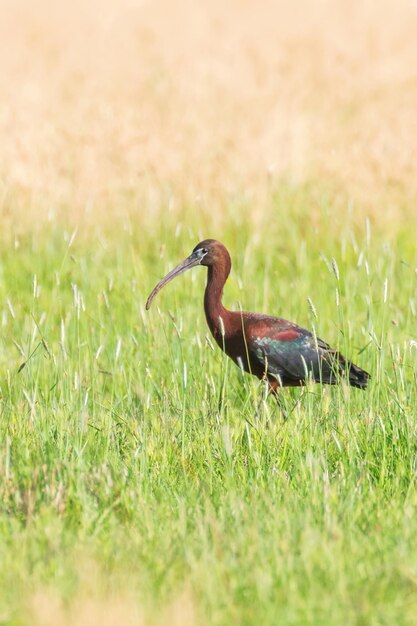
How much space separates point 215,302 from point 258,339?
0.33 m

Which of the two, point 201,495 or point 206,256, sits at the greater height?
point 206,256

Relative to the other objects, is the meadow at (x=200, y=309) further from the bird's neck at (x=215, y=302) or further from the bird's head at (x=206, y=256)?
the bird's head at (x=206, y=256)

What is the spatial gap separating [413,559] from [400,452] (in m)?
1.01

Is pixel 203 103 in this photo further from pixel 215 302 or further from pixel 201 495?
pixel 201 495

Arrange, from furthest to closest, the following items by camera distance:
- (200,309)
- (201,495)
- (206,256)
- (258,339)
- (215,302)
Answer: (200,309) → (206,256) → (215,302) → (258,339) → (201,495)

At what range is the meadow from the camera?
3.62 metres

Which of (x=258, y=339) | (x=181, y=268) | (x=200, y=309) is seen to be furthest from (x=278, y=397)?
(x=200, y=309)

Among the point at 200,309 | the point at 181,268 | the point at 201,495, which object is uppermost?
the point at 181,268

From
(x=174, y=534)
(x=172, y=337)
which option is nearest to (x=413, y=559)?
(x=174, y=534)

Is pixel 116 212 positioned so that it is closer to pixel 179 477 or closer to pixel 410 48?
pixel 179 477

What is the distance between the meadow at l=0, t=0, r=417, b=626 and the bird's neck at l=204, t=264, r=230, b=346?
0.14m

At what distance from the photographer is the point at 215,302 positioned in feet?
20.5

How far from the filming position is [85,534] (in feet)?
12.9

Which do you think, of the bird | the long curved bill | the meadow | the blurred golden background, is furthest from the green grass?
the blurred golden background
